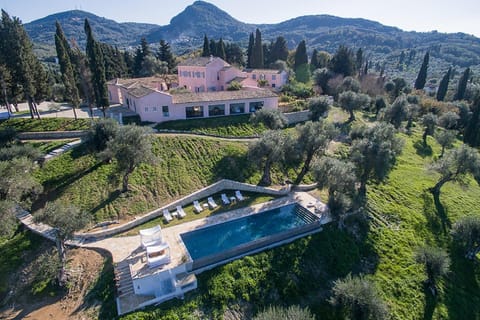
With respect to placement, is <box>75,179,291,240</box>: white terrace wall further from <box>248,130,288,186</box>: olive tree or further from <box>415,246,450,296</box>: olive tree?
<box>415,246,450,296</box>: olive tree

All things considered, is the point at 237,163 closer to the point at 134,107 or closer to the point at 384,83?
the point at 134,107

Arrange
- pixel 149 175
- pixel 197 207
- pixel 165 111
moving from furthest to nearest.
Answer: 1. pixel 165 111
2. pixel 149 175
3. pixel 197 207

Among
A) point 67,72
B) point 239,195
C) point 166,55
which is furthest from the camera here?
point 166,55

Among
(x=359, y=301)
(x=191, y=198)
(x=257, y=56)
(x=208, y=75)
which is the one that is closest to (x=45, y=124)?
(x=191, y=198)

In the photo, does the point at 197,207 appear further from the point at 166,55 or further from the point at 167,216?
the point at 166,55

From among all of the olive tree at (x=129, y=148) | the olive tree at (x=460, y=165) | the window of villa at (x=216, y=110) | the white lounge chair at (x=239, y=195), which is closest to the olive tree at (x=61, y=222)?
the olive tree at (x=129, y=148)

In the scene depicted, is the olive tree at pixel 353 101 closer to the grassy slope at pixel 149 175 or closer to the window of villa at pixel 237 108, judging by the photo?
the window of villa at pixel 237 108
